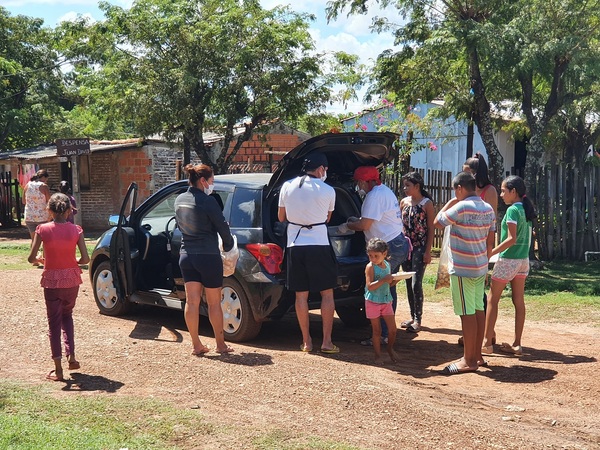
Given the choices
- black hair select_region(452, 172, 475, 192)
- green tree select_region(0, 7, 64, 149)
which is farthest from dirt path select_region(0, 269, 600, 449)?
green tree select_region(0, 7, 64, 149)

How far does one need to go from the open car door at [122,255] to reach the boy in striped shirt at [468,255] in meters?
3.56

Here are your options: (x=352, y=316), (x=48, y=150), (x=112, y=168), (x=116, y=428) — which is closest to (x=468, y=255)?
(x=352, y=316)

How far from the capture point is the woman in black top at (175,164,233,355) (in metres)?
7.31

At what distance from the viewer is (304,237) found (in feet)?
24.5

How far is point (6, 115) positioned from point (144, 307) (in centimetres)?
2161

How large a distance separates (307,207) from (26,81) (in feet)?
88.0

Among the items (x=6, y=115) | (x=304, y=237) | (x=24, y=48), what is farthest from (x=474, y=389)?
(x=24, y=48)

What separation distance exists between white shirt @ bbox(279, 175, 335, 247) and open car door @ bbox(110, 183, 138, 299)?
2.13 m

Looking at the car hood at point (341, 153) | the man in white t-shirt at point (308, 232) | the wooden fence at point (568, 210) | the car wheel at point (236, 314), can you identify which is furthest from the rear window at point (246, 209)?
the wooden fence at point (568, 210)

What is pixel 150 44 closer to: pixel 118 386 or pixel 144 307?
pixel 144 307

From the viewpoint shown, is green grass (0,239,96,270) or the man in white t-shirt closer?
the man in white t-shirt

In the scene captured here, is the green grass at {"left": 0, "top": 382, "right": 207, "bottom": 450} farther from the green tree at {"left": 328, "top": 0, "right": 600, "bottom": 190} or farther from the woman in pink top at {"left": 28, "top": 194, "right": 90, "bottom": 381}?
the green tree at {"left": 328, "top": 0, "right": 600, "bottom": 190}

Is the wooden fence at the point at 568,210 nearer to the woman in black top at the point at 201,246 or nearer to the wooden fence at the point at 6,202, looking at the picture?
the woman in black top at the point at 201,246

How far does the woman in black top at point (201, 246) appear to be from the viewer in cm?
731
